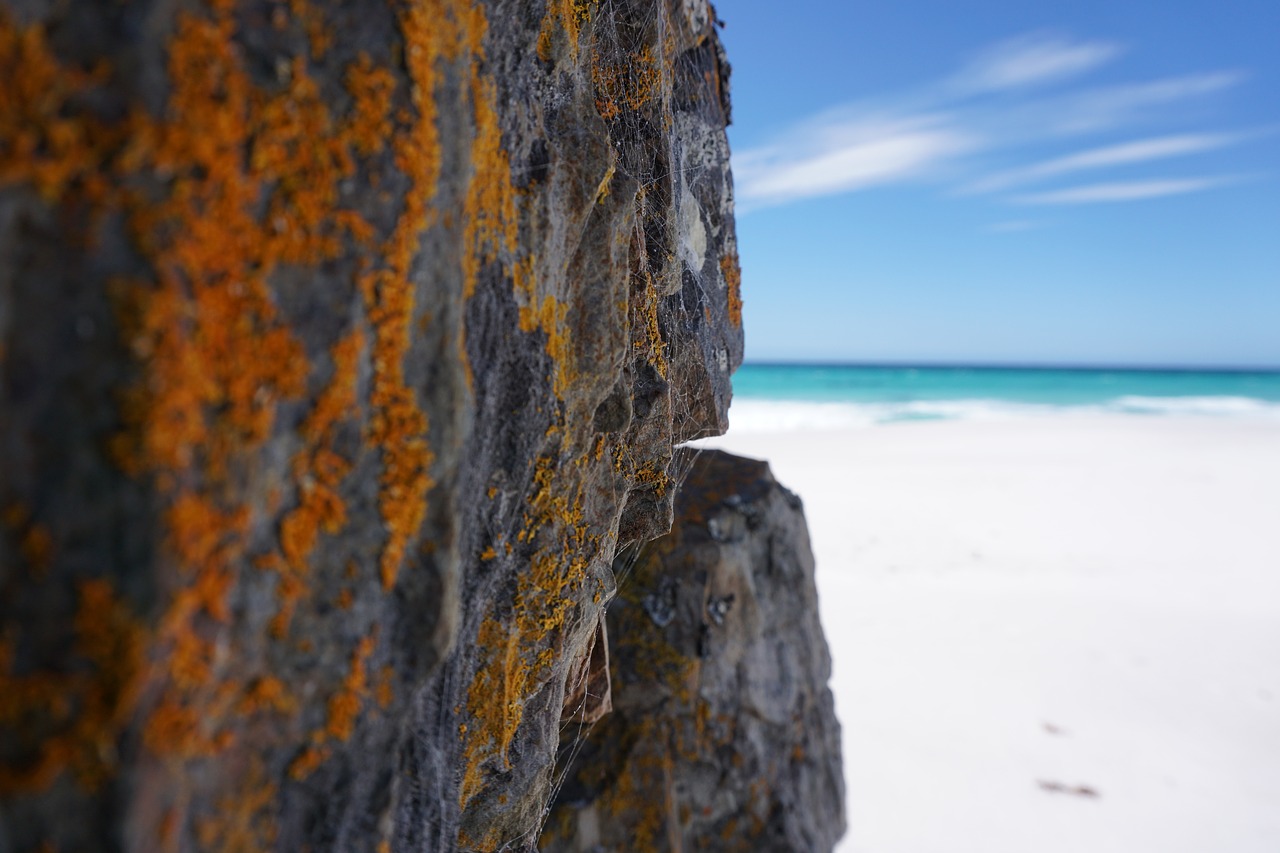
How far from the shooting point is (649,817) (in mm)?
3484

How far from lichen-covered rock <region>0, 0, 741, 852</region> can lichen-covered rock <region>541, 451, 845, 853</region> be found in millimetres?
1882

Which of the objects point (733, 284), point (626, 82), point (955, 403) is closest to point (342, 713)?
point (626, 82)

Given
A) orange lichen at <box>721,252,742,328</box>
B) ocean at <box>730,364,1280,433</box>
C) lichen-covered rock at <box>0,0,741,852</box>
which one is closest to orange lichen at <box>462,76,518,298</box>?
lichen-covered rock at <box>0,0,741,852</box>

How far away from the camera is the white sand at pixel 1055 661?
4.89 metres

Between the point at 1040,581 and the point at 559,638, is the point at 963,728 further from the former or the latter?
the point at 559,638

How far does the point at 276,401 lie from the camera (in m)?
1.01

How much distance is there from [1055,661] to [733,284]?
5.62m

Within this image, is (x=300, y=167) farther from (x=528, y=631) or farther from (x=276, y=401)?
(x=528, y=631)

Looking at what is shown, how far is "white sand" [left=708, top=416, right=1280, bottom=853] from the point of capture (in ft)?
16.1

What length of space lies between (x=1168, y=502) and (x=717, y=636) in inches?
479

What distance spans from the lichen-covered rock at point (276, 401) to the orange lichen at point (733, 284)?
147cm

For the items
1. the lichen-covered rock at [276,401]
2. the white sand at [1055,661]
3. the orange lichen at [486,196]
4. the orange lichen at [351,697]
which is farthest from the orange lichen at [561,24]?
the white sand at [1055,661]

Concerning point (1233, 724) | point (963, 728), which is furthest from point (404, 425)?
point (1233, 724)

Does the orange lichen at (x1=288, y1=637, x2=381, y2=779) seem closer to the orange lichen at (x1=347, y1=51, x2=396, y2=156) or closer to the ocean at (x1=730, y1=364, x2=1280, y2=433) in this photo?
the orange lichen at (x1=347, y1=51, x2=396, y2=156)
